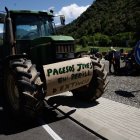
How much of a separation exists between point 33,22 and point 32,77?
3083 millimetres

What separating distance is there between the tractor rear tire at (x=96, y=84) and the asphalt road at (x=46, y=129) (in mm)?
1377

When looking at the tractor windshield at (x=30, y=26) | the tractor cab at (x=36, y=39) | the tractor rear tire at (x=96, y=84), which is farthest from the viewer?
the tractor windshield at (x=30, y=26)

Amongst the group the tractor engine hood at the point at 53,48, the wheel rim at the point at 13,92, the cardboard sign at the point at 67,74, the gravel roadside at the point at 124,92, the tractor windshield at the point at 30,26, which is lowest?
the gravel roadside at the point at 124,92

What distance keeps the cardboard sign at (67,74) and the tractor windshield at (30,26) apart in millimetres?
2210

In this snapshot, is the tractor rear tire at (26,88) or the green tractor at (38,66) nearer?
the tractor rear tire at (26,88)

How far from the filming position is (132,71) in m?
20.1

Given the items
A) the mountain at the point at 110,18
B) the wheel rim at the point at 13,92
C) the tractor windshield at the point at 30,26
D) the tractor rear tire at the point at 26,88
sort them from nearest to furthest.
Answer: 1. the tractor rear tire at the point at 26,88
2. the wheel rim at the point at 13,92
3. the tractor windshield at the point at 30,26
4. the mountain at the point at 110,18

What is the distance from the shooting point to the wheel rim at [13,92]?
9938 millimetres

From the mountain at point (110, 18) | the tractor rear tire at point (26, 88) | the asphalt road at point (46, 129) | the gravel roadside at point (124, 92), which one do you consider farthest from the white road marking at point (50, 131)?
the mountain at point (110, 18)

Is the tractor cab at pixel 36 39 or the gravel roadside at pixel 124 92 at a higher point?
the tractor cab at pixel 36 39

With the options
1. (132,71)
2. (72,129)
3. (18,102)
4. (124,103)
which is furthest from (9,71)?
(132,71)

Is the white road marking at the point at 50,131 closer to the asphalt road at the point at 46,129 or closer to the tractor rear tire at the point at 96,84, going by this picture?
the asphalt road at the point at 46,129

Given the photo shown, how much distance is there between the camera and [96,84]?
36.0 feet

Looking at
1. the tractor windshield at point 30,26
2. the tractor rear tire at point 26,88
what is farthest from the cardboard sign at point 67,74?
the tractor windshield at point 30,26
